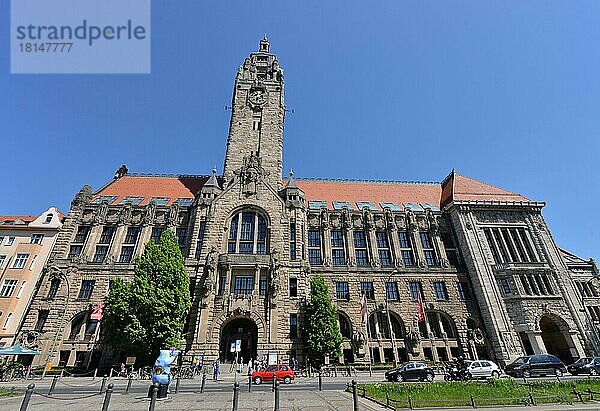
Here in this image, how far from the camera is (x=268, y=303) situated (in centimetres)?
3256

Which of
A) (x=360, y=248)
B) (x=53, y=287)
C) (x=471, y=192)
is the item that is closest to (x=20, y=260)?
(x=53, y=287)

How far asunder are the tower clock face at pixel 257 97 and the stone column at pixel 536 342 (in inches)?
1865

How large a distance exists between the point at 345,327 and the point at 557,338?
2474 centimetres

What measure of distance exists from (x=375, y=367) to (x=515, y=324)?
17037mm

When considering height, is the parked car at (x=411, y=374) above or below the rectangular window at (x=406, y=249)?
below

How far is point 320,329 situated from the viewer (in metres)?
30.0

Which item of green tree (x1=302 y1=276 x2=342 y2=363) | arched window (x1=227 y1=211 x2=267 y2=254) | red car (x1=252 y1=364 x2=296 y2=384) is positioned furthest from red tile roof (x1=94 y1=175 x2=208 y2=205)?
red car (x1=252 y1=364 x2=296 y2=384)

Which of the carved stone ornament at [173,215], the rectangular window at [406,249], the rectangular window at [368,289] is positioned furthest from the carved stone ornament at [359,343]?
the carved stone ornament at [173,215]

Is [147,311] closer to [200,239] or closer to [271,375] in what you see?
[200,239]

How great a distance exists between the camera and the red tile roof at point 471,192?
4438 cm

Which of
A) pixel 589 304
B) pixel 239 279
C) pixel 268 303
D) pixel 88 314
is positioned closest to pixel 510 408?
pixel 268 303

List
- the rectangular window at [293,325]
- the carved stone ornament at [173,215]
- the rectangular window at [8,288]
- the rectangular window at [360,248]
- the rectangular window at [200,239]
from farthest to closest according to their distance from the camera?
the rectangular window at [360,248]
the carved stone ornament at [173,215]
the rectangular window at [200,239]
the rectangular window at [8,288]
the rectangular window at [293,325]

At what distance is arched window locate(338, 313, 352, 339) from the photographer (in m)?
35.1

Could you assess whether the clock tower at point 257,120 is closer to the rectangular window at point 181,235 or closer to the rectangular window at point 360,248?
the rectangular window at point 181,235
